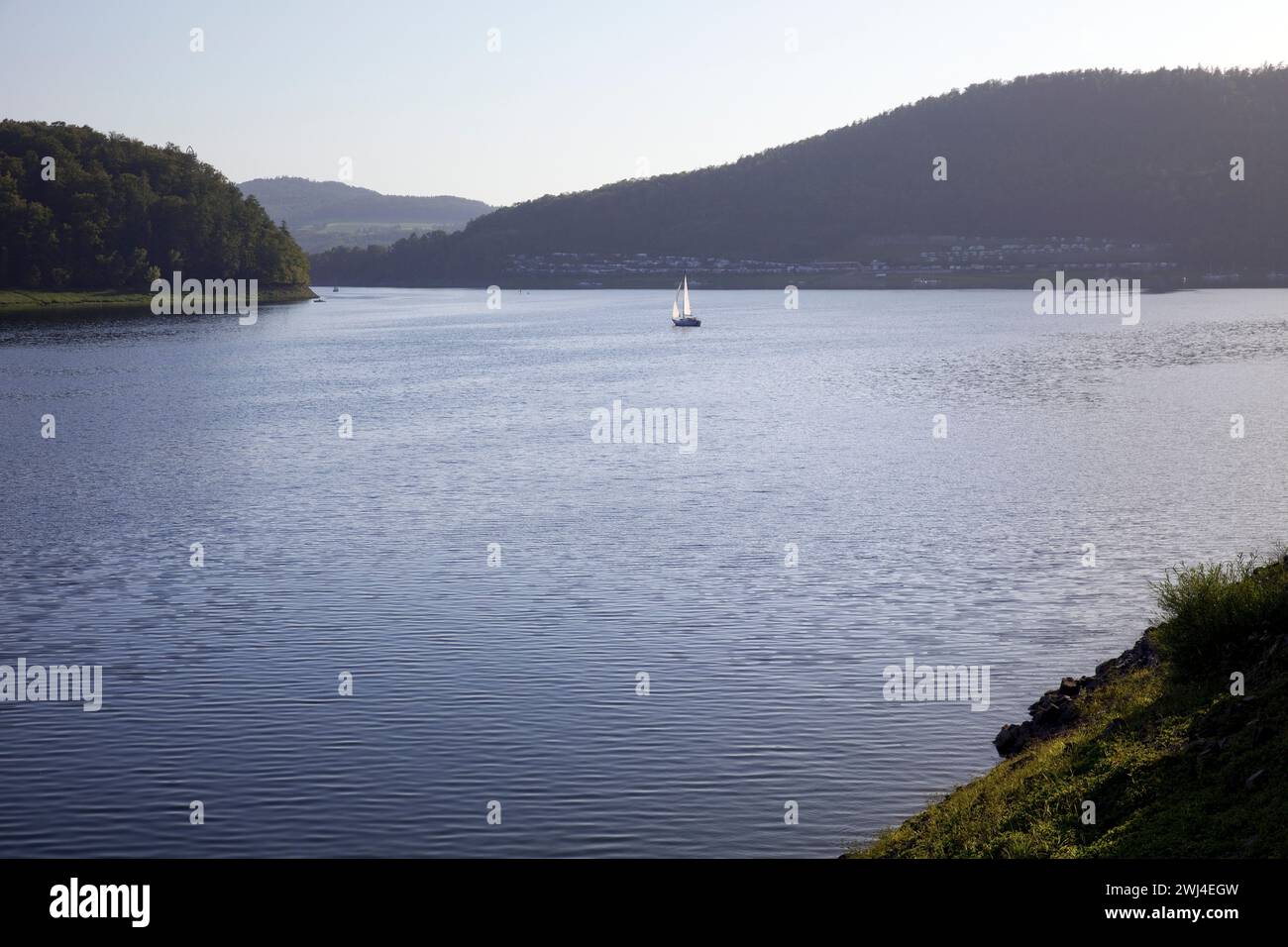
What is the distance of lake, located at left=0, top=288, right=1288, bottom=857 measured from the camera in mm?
19672

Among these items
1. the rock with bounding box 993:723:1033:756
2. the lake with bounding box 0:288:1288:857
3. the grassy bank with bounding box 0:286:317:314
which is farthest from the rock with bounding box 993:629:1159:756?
the grassy bank with bounding box 0:286:317:314

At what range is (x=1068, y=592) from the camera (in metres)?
31.7

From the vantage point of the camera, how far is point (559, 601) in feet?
103

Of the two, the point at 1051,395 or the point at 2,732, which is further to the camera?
the point at 1051,395

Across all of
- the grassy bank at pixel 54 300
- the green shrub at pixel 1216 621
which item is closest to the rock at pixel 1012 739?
the green shrub at pixel 1216 621

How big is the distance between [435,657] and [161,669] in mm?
5156

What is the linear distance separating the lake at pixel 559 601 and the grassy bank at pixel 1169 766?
195cm

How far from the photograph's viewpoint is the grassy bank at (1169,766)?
46.3 feet

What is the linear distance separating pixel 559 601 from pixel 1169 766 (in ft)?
56.9

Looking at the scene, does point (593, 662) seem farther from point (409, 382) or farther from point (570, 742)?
point (409, 382)

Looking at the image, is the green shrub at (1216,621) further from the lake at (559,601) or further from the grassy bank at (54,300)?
the grassy bank at (54,300)

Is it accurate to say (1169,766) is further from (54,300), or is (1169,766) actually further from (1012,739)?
(54,300)

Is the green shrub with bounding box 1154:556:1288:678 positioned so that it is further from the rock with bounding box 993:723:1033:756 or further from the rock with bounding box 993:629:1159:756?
the rock with bounding box 993:723:1033:756
